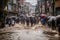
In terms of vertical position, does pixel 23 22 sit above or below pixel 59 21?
below

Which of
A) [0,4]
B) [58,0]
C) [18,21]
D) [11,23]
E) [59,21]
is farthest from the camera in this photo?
[18,21]

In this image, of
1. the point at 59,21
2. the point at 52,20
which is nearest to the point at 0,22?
the point at 52,20

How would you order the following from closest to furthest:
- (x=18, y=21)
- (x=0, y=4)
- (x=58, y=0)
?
(x=58, y=0) < (x=0, y=4) < (x=18, y=21)

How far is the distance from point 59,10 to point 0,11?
433 inches

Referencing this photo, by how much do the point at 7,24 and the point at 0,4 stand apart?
16.0ft

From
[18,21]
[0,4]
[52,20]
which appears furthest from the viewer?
[18,21]

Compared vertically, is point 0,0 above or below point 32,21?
above

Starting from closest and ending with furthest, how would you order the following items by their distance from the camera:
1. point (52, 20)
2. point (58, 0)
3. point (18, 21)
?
point (52, 20)
point (58, 0)
point (18, 21)

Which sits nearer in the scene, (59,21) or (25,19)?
(59,21)

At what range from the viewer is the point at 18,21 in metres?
40.2

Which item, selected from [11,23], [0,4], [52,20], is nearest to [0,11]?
[0,4]

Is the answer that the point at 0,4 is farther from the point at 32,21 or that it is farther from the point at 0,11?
the point at 32,21

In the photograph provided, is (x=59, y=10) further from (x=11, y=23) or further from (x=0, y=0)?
(x=0, y=0)

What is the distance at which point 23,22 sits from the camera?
38.1m
